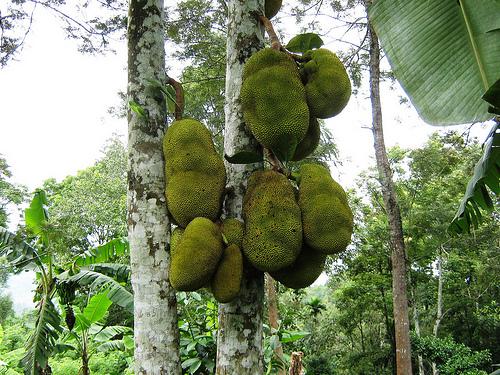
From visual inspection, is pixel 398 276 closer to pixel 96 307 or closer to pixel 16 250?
pixel 96 307

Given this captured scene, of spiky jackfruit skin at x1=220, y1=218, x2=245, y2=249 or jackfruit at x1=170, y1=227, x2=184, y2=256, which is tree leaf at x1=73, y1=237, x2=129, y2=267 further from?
spiky jackfruit skin at x1=220, y1=218, x2=245, y2=249

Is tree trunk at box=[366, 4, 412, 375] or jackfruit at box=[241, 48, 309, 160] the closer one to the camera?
jackfruit at box=[241, 48, 309, 160]

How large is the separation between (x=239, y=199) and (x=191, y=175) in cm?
19

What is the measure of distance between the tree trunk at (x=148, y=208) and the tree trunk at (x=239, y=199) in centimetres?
19

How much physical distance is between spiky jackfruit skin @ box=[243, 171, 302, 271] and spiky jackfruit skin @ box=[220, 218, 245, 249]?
0.02 meters

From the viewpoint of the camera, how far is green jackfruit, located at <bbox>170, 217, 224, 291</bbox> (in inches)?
52.2

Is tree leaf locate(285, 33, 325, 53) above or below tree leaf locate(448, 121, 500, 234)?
above

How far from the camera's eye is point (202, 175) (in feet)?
4.90

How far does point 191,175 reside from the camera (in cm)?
149

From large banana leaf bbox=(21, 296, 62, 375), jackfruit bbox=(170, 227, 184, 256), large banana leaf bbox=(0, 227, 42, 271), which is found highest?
large banana leaf bbox=(0, 227, 42, 271)

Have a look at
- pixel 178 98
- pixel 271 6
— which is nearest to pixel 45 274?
pixel 178 98

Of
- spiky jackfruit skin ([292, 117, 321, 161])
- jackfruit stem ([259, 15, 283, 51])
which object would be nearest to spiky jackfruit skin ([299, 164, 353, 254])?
spiky jackfruit skin ([292, 117, 321, 161])

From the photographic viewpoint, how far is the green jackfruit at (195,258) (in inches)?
52.2

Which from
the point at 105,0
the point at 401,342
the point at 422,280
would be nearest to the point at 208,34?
the point at 105,0
